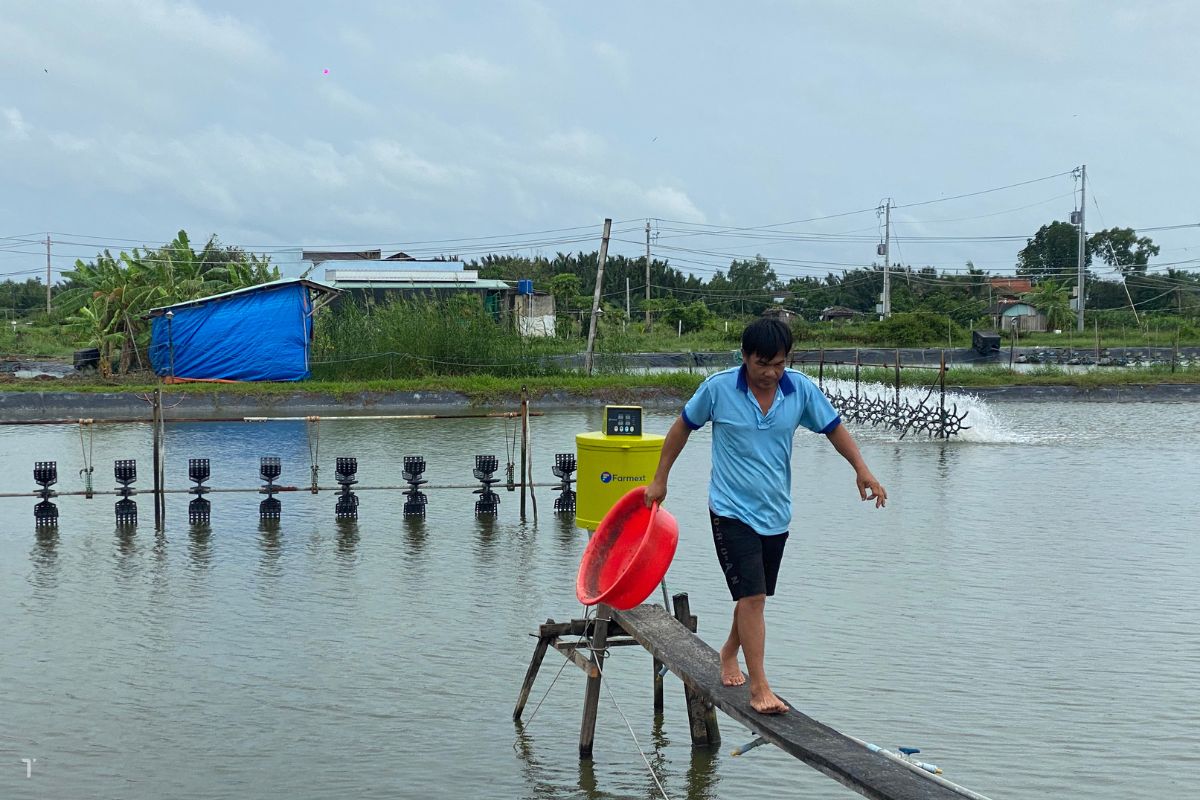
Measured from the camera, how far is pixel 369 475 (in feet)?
57.7

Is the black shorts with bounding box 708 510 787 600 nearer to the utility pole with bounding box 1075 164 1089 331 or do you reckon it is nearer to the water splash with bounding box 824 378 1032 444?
the water splash with bounding box 824 378 1032 444

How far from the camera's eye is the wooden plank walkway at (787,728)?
181 inches

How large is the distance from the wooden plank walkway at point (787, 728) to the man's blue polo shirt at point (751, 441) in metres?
0.79

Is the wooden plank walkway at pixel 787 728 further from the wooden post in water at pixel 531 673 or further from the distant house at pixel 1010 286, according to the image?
the distant house at pixel 1010 286

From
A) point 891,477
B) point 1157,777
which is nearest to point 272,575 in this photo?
point 1157,777

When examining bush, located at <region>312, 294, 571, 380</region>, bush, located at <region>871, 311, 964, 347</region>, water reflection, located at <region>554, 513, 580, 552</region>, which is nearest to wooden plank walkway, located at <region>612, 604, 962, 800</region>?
water reflection, located at <region>554, 513, 580, 552</region>

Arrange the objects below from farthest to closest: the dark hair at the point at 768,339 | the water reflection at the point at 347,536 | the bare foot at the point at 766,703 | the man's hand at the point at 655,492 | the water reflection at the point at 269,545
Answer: the water reflection at the point at 347,536
the water reflection at the point at 269,545
the man's hand at the point at 655,492
the bare foot at the point at 766,703
the dark hair at the point at 768,339

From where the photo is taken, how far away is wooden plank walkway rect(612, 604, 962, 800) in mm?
4594

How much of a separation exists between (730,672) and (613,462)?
2.67 m

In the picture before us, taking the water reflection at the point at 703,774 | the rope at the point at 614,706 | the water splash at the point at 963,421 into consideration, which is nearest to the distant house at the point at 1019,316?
the water splash at the point at 963,421

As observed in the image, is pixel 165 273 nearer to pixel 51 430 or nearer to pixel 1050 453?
pixel 51 430

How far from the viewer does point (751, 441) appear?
541 centimetres

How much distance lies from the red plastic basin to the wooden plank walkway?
28cm

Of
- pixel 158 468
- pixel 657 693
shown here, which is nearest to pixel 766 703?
pixel 657 693
